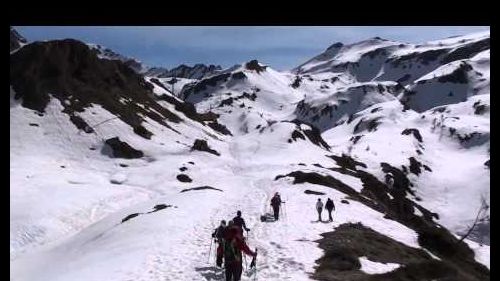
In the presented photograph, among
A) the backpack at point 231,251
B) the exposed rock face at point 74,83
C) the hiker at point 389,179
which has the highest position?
the exposed rock face at point 74,83

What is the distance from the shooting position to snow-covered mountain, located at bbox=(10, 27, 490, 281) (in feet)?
90.7

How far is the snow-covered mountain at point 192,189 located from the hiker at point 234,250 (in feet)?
6.83

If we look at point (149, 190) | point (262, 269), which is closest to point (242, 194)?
point (149, 190)

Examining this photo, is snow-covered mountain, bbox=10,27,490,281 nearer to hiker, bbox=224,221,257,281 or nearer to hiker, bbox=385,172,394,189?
hiker, bbox=385,172,394,189

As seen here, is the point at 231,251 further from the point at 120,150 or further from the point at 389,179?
the point at 389,179

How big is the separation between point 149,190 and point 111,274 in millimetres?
46197

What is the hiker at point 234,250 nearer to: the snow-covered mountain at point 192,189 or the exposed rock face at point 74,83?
the snow-covered mountain at point 192,189

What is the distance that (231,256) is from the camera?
20.7 meters

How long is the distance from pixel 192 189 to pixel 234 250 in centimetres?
4009

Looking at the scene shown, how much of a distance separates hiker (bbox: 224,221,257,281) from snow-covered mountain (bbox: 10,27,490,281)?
82.0 inches

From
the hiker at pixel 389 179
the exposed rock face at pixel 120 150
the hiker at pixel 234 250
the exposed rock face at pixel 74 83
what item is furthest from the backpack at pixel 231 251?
the hiker at pixel 389 179

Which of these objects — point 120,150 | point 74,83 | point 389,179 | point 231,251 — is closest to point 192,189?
point 120,150

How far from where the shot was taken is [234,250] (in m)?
20.5

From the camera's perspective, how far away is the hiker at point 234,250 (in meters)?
20.6
